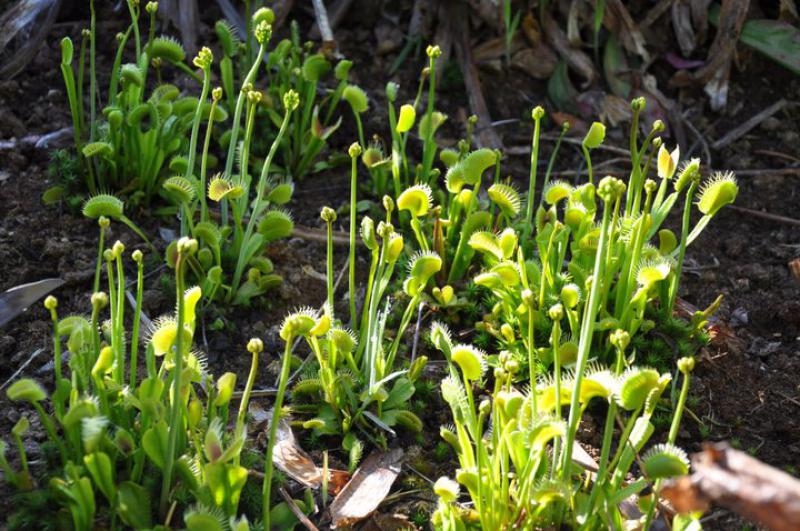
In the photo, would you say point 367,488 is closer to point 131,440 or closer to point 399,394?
point 399,394

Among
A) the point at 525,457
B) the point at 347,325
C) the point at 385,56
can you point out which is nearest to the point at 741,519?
the point at 525,457

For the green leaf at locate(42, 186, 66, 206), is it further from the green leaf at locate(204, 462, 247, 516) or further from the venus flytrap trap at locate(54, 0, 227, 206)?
the green leaf at locate(204, 462, 247, 516)

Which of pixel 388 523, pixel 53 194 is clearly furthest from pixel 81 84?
pixel 388 523

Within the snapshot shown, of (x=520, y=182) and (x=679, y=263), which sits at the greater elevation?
(x=679, y=263)

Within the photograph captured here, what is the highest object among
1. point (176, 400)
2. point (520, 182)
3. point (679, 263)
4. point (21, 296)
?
point (176, 400)

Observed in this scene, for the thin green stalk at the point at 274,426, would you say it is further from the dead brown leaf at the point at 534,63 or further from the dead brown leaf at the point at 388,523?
the dead brown leaf at the point at 534,63

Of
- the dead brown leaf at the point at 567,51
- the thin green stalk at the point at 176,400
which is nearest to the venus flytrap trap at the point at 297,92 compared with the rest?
the dead brown leaf at the point at 567,51
